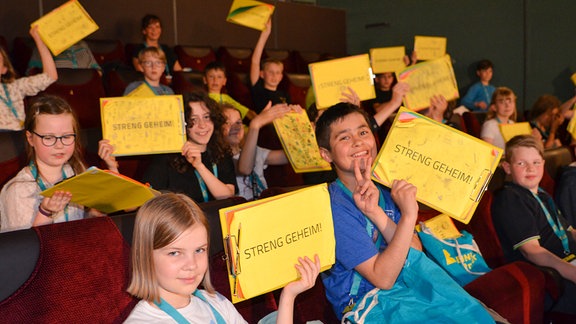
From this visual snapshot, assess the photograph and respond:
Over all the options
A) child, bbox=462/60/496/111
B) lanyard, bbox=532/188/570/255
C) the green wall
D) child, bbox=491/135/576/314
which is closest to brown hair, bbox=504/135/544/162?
child, bbox=491/135/576/314

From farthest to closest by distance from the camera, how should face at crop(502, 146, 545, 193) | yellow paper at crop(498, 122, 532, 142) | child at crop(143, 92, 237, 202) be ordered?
1. yellow paper at crop(498, 122, 532, 142)
2. face at crop(502, 146, 545, 193)
3. child at crop(143, 92, 237, 202)

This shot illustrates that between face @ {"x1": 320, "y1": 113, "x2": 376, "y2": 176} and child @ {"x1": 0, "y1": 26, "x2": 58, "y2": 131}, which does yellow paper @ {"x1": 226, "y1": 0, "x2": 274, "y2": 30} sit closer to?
child @ {"x1": 0, "y1": 26, "x2": 58, "y2": 131}

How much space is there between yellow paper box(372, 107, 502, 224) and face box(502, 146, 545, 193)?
1.02 m

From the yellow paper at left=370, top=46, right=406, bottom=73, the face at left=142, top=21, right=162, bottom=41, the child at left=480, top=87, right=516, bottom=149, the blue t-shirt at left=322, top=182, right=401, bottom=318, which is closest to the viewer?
the blue t-shirt at left=322, top=182, right=401, bottom=318

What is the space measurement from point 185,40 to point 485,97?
12.6ft

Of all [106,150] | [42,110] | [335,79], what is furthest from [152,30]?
[42,110]

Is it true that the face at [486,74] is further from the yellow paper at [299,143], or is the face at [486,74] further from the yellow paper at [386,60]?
the yellow paper at [299,143]

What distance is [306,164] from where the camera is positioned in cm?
325

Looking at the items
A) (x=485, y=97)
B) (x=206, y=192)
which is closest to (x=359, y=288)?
(x=206, y=192)

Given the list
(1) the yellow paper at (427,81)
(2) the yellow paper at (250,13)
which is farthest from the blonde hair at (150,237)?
(2) the yellow paper at (250,13)

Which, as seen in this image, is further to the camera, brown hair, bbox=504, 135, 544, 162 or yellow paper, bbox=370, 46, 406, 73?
yellow paper, bbox=370, 46, 406, 73

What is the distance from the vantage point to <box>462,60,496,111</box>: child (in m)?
7.82

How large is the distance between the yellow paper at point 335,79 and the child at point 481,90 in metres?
4.74

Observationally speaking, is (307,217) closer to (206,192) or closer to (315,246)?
(315,246)
